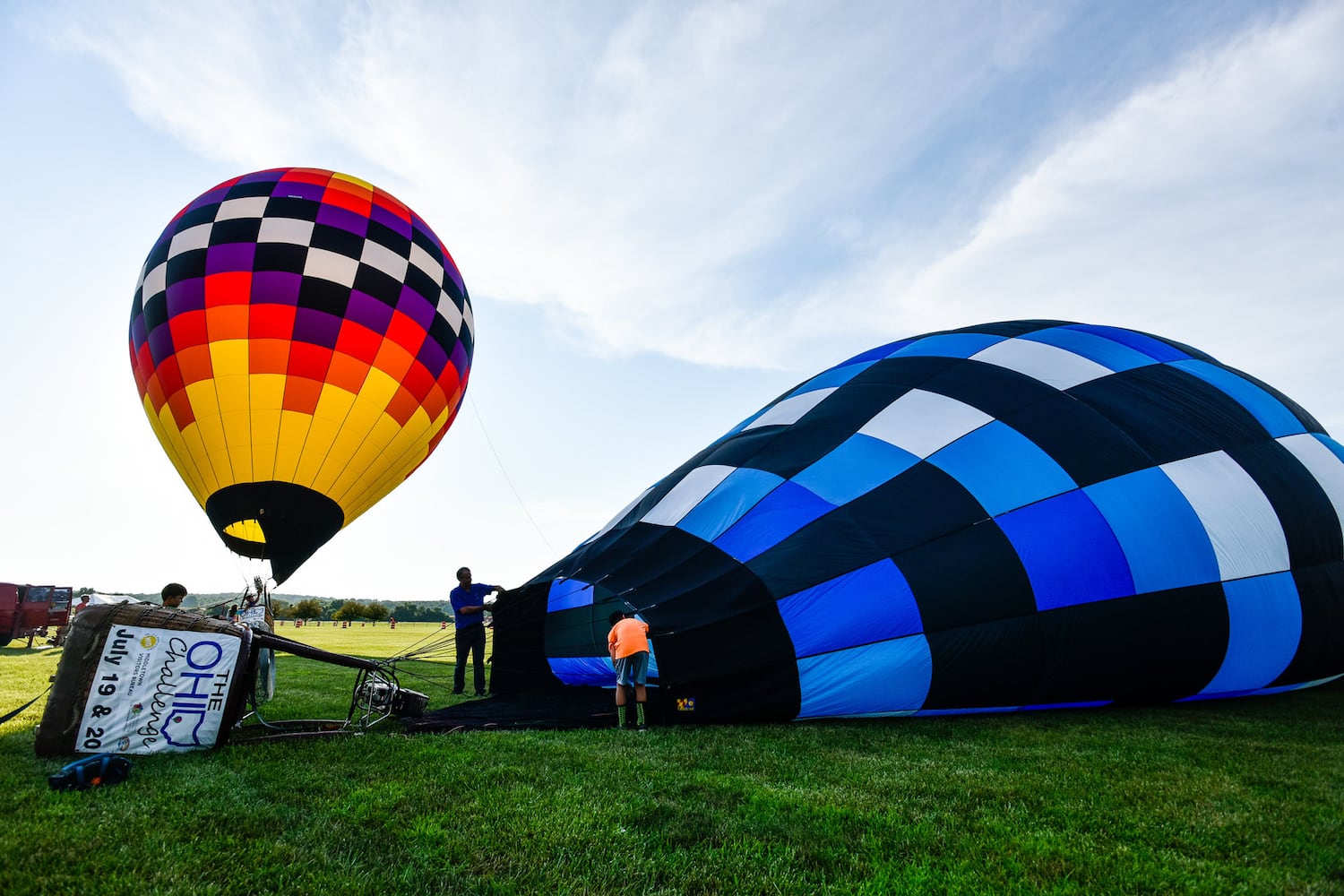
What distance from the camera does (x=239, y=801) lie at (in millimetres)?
2422

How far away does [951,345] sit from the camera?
6.20 metres

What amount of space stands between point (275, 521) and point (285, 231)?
382 centimetres

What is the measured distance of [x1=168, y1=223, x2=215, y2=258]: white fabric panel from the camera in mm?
8836

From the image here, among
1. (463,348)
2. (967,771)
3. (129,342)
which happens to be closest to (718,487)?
(967,771)

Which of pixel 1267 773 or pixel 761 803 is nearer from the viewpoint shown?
pixel 761 803

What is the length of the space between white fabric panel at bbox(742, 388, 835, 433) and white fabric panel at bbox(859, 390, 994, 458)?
0.73 metres

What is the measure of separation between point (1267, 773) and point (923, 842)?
6.49ft

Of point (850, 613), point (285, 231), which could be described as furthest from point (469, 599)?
point (285, 231)

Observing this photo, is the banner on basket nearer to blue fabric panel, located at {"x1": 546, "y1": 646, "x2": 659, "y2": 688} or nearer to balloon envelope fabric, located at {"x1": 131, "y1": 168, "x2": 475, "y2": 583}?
blue fabric panel, located at {"x1": 546, "y1": 646, "x2": 659, "y2": 688}

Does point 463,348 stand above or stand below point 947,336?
above

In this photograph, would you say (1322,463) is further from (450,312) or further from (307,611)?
(307,611)

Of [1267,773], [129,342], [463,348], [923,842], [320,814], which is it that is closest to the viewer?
[923,842]

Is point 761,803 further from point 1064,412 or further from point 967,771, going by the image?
point 1064,412

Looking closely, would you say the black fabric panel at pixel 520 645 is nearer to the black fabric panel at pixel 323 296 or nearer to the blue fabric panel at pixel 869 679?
the blue fabric panel at pixel 869 679
